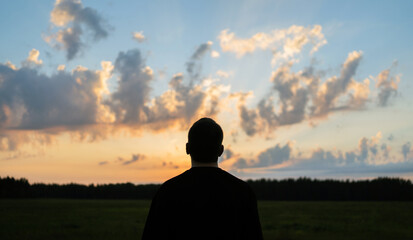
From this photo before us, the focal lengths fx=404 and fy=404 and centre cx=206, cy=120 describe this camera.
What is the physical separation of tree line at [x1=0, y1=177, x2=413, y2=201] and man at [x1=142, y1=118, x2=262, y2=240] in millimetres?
100556

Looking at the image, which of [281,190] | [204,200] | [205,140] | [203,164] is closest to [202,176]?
[203,164]

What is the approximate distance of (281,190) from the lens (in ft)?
339

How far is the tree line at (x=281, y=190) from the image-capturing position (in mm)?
97875

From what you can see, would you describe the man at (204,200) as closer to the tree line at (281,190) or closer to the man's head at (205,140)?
the man's head at (205,140)

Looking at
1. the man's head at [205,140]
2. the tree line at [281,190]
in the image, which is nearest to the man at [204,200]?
the man's head at [205,140]

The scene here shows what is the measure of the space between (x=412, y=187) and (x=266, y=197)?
3519 cm

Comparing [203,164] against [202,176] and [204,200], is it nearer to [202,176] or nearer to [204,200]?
[202,176]

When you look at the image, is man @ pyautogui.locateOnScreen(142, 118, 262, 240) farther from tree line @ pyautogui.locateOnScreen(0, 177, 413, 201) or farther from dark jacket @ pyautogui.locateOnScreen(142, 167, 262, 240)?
tree line @ pyautogui.locateOnScreen(0, 177, 413, 201)

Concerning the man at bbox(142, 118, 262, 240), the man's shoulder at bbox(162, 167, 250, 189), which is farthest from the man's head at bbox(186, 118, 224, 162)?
the man's shoulder at bbox(162, 167, 250, 189)

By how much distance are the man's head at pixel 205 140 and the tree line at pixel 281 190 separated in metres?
101

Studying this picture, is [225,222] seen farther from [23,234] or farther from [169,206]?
[23,234]

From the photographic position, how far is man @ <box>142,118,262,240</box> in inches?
151

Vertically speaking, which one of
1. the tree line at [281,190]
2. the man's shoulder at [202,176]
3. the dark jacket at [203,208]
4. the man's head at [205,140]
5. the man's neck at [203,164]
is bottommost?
the tree line at [281,190]

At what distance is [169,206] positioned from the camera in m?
3.93
